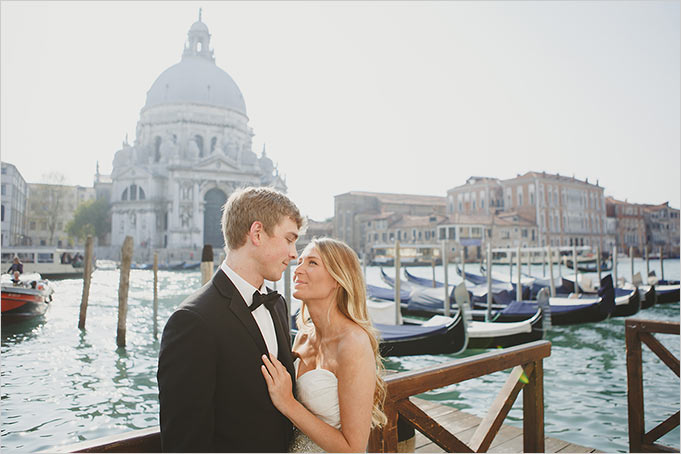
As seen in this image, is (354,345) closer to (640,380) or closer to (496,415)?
(496,415)

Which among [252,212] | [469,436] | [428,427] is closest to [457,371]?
[428,427]

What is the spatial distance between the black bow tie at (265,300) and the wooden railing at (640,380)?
2491 mm

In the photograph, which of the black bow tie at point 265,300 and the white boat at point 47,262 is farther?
the white boat at point 47,262

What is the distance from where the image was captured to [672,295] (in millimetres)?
12547

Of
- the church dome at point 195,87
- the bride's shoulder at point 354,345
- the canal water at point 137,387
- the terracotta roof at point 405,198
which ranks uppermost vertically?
the church dome at point 195,87

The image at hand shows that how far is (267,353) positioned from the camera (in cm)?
101

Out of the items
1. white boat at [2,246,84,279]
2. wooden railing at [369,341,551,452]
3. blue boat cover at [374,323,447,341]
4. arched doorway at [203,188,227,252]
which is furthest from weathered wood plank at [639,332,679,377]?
arched doorway at [203,188,227,252]

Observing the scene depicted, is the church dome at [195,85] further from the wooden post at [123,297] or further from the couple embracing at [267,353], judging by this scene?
the couple embracing at [267,353]

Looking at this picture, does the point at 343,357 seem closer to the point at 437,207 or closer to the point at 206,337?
the point at 206,337

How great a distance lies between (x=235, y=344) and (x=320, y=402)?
0.29 metres

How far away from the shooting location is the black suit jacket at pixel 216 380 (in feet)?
2.85

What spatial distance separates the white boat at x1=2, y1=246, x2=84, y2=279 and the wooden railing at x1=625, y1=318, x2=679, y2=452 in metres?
21.0

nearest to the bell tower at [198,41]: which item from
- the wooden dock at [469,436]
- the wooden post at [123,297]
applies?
the wooden post at [123,297]

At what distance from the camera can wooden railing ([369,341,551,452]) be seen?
161 cm
